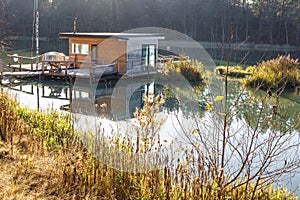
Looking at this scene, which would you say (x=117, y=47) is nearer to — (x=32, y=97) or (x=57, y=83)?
(x=57, y=83)

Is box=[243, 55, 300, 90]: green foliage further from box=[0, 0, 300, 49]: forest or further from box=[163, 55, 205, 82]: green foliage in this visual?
box=[0, 0, 300, 49]: forest

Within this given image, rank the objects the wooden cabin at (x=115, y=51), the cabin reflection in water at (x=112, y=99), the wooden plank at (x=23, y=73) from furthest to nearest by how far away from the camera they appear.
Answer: the wooden cabin at (x=115, y=51) → the wooden plank at (x=23, y=73) → the cabin reflection in water at (x=112, y=99)

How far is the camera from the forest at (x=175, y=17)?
31844mm

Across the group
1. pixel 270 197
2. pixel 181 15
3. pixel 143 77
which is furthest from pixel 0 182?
pixel 181 15

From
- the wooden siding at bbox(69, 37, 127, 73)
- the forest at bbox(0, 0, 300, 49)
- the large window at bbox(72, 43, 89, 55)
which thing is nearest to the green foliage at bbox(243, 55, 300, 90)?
the wooden siding at bbox(69, 37, 127, 73)

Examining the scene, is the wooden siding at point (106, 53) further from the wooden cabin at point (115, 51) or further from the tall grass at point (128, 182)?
the tall grass at point (128, 182)

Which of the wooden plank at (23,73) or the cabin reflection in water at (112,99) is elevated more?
the wooden plank at (23,73)

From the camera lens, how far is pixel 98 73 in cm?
1392

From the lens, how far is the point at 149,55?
16.3 metres

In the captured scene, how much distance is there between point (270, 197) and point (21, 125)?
11.6 feet

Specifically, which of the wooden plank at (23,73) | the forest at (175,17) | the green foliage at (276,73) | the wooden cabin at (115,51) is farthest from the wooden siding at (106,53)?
the forest at (175,17)

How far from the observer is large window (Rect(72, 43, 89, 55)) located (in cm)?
1577

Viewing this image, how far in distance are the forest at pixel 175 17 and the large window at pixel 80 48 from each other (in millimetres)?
18478

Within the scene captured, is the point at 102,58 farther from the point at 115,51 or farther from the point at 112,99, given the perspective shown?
the point at 112,99
